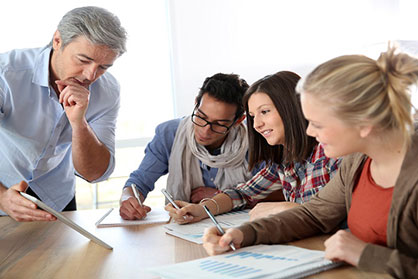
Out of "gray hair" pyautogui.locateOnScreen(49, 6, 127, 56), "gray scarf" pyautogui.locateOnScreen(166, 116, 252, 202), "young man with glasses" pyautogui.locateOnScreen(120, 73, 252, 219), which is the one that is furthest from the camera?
"gray scarf" pyautogui.locateOnScreen(166, 116, 252, 202)

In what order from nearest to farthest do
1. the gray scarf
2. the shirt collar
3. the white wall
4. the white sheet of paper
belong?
the white sheet of paper → the shirt collar → the gray scarf → the white wall

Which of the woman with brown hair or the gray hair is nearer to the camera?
the woman with brown hair

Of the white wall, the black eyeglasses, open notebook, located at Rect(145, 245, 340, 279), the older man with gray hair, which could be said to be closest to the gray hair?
the older man with gray hair

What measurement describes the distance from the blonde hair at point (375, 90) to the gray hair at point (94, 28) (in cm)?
101

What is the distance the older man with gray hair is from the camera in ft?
5.93

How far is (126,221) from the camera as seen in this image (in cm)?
172

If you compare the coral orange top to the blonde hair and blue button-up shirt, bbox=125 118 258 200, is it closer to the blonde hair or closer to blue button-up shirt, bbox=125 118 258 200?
the blonde hair

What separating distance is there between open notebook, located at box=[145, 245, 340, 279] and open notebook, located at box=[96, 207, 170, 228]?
2.07 feet

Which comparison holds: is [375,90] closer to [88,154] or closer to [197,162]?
[88,154]

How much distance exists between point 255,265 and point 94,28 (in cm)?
117

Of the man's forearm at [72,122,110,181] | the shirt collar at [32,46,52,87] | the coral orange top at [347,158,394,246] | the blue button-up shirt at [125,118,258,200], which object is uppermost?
the shirt collar at [32,46,52,87]

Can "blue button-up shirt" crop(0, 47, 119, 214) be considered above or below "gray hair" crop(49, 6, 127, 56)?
below

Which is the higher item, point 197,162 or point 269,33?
point 269,33

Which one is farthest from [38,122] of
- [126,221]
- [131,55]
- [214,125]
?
[131,55]
